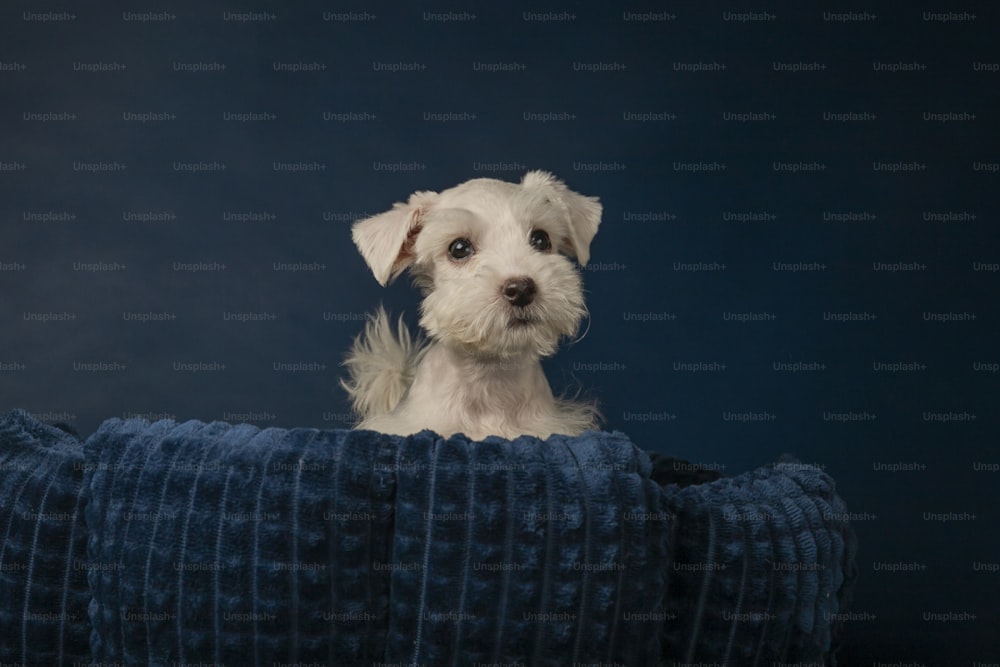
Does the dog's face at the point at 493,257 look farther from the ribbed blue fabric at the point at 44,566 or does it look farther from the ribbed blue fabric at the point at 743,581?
the ribbed blue fabric at the point at 44,566

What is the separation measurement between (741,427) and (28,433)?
3.23 meters

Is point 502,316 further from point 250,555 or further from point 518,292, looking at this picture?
point 250,555

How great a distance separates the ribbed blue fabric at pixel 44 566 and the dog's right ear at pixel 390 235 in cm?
125

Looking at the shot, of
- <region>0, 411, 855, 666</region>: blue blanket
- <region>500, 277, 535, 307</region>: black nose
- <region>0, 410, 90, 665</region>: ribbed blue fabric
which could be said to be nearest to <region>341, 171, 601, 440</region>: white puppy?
<region>500, 277, 535, 307</region>: black nose

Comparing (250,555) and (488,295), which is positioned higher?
(488,295)

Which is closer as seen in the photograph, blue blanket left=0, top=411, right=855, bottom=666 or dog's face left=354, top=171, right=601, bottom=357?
blue blanket left=0, top=411, right=855, bottom=666

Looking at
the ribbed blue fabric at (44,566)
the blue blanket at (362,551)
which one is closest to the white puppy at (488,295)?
the blue blanket at (362,551)

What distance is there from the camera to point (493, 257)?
2705 mm

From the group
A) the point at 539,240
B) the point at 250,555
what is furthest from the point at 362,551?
the point at 539,240

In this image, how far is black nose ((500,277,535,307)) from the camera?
253cm

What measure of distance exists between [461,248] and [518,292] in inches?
14.7

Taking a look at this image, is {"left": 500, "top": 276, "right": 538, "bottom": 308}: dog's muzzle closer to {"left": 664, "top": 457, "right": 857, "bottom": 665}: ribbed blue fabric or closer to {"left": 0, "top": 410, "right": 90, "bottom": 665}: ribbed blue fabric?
{"left": 664, "top": 457, "right": 857, "bottom": 665}: ribbed blue fabric

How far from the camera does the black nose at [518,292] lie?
253 cm

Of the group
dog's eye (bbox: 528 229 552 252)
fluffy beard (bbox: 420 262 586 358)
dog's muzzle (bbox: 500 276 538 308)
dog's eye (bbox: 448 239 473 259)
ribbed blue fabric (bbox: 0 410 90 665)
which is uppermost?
dog's eye (bbox: 528 229 552 252)
